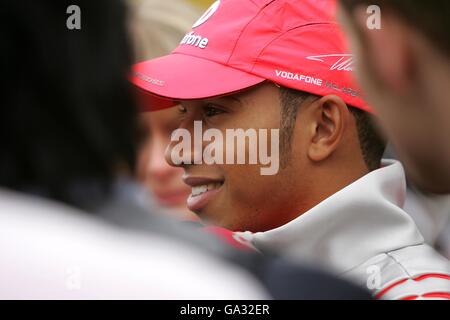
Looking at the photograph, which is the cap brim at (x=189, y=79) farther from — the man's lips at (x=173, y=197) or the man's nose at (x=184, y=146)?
the man's lips at (x=173, y=197)

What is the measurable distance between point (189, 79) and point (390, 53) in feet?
2.75

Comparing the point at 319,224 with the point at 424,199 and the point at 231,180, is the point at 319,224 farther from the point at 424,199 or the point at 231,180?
the point at 424,199

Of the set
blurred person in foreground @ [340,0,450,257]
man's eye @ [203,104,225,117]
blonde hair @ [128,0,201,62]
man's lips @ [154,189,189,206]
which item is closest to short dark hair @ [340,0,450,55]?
blurred person in foreground @ [340,0,450,257]

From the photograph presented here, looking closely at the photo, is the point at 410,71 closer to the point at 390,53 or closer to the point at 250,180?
the point at 390,53

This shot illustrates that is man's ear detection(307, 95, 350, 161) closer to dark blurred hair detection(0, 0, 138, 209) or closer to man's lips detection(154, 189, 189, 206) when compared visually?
man's lips detection(154, 189, 189, 206)

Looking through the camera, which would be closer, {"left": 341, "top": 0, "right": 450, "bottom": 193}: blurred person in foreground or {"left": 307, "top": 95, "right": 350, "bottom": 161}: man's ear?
{"left": 341, "top": 0, "right": 450, "bottom": 193}: blurred person in foreground

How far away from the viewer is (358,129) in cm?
184

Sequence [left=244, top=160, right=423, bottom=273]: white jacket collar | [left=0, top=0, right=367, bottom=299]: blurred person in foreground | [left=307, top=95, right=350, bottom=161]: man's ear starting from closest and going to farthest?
[left=0, top=0, right=367, bottom=299]: blurred person in foreground → [left=244, top=160, right=423, bottom=273]: white jacket collar → [left=307, top=95, right=350, bottom=161]: man's ear

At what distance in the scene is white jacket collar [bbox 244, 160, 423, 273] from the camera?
170 cm

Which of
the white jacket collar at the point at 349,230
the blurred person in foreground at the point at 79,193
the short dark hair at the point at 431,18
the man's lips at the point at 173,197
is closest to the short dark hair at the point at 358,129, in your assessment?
the white jacket collar at the point at 349,230

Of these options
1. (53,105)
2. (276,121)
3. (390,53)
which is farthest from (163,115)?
(53,105)

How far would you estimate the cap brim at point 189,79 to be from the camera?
6.02ft

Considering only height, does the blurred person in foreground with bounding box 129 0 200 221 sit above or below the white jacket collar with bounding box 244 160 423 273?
above

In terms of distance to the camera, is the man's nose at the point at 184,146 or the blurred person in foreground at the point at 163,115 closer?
the man's nose at the point at 184,146
